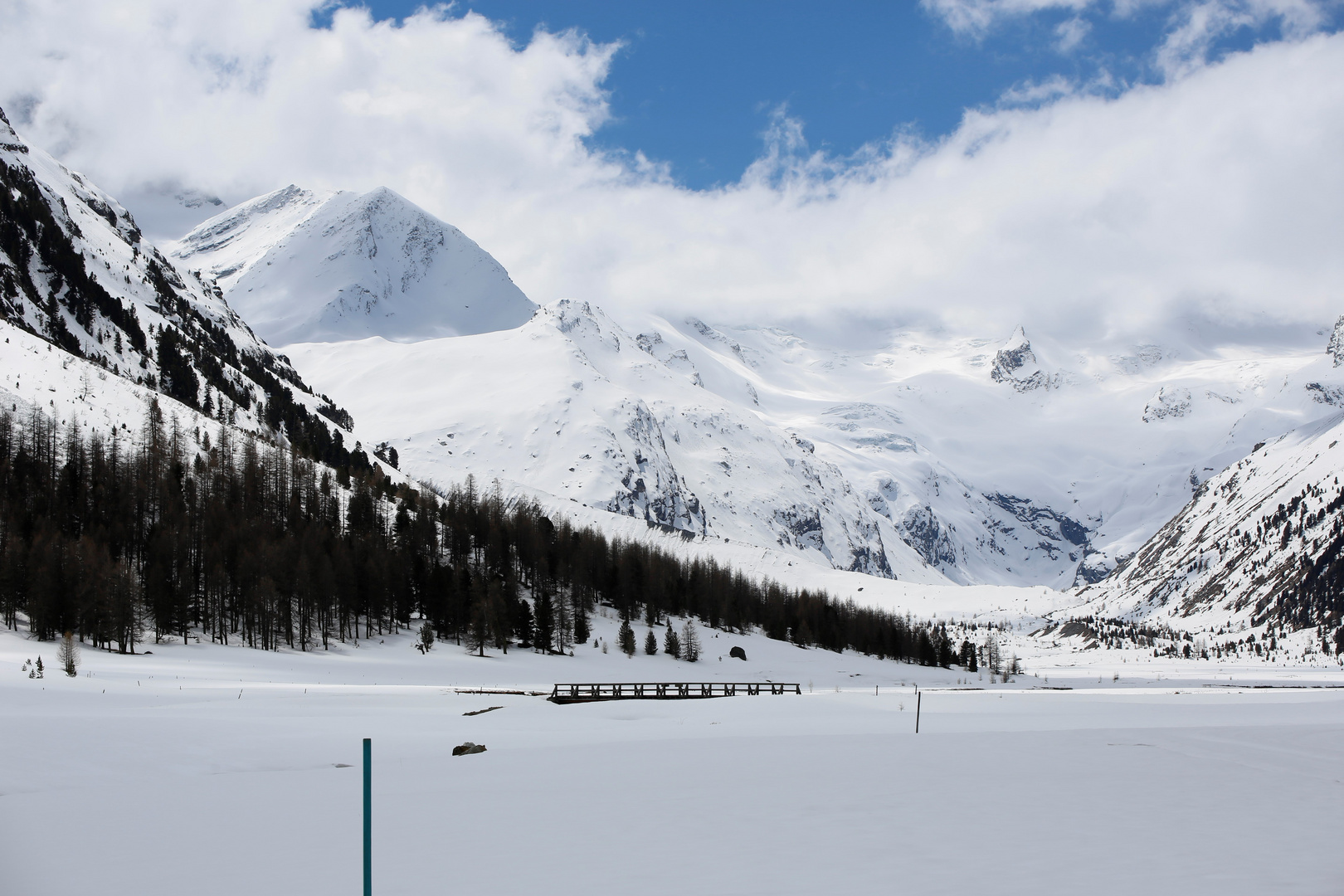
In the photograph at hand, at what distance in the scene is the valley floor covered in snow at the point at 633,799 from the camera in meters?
16.3

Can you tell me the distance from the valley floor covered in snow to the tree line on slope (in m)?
27.4

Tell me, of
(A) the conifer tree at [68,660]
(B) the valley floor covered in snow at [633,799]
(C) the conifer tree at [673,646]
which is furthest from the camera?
(C) the conifer tree at [673,646]

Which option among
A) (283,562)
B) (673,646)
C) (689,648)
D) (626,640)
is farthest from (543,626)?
(283,562)

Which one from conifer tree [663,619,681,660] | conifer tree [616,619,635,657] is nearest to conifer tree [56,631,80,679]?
conifer tree [616,619,635,657]

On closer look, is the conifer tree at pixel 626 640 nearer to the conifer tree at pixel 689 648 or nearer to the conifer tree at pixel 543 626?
the conifer tree at pixel 689 648

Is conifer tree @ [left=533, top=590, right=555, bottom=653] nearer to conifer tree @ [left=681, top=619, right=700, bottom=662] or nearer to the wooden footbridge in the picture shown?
conifer tree @ [left=681, top=619, right=700, bottom=662]

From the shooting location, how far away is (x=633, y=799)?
23.7 meters

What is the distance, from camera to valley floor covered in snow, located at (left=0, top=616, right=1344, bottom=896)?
16.3 m

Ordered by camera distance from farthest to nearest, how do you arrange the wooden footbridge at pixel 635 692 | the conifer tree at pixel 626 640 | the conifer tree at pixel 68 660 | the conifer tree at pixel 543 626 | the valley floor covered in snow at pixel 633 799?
the conifer tree at pixel 626 640 → the conifer tree at pixel 543 626 → the wooden footbridge at pixel 635 692 → the conifer tree at pixel 68 660 → the valley floor covered in snow at pixel 633 799

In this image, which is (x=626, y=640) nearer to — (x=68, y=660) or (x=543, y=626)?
(x=543, y=626)

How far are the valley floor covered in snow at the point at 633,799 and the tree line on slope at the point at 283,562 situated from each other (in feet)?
89.8

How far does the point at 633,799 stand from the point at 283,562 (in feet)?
255

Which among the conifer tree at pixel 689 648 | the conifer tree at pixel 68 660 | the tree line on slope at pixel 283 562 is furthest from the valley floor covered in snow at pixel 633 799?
the conifer tree at pixel 689 648

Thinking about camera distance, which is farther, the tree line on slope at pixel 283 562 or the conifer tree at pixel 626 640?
the conifer tree at pixel 626 640
